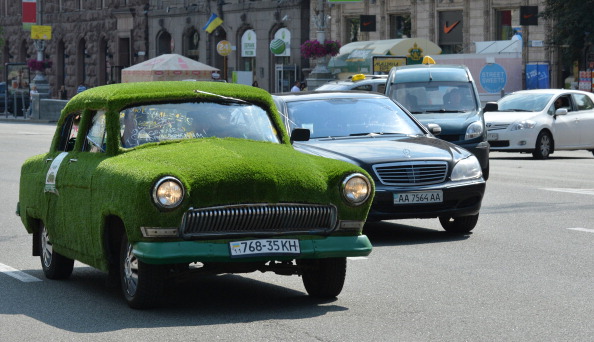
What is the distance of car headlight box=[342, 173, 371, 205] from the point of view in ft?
28.6

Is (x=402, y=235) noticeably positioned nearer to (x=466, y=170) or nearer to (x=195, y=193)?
(x=466, y=170)

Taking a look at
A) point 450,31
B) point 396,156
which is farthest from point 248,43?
point 396,156

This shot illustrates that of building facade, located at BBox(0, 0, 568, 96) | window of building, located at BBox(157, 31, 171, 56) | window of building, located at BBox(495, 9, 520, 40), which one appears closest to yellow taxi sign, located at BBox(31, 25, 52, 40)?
building facade, located at BBox(0, 0, 568, 96)

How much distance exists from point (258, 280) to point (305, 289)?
0.74 m

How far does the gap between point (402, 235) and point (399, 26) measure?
132ft

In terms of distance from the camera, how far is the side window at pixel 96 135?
9.48 m

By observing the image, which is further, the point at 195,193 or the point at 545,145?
the point at 545,145

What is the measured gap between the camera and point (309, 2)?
58.2 m

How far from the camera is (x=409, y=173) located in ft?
42.8

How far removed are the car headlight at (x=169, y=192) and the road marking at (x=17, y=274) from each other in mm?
2499

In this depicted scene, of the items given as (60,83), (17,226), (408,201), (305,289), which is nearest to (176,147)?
(305,289)

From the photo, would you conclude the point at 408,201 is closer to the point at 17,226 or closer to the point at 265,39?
the point at 17,226

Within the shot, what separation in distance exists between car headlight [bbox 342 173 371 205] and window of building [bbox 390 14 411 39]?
44.2m

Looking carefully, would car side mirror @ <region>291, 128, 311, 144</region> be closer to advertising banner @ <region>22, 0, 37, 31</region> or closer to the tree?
the tree
